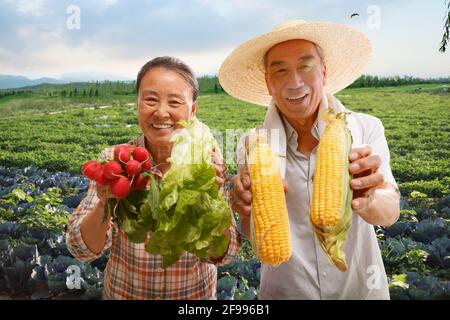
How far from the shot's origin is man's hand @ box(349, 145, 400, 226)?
1.61m

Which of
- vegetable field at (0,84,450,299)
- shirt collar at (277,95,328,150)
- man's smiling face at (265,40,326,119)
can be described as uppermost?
man's smiling face at (265,40,326,119)

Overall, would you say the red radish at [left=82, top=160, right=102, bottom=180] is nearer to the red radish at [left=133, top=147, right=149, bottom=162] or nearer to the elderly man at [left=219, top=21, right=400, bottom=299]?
the red radish at [left=133, top=147, right=149, bottom=162]

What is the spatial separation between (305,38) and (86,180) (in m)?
3.77

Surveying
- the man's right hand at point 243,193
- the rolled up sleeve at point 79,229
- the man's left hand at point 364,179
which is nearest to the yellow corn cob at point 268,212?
the man's right hand at point 243,193

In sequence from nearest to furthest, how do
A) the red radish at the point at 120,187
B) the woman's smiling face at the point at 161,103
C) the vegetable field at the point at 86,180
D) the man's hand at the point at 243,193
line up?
the red radish at the point at 120,187 → the man's hand at the point at 243,193 → the woman's smiling face at the point at 161,103 → the vegetable field at the point at 86,180

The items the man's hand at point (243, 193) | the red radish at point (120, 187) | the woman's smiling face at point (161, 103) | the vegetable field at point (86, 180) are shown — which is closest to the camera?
the red radish at point (120, 187)

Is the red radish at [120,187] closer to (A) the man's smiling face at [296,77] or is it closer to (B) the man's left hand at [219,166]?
(B) the man's left hand at [219,166]

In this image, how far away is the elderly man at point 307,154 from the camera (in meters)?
1.81

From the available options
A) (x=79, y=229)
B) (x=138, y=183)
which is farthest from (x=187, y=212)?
(x=79, y=229)

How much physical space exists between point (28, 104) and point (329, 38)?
13.8 ft

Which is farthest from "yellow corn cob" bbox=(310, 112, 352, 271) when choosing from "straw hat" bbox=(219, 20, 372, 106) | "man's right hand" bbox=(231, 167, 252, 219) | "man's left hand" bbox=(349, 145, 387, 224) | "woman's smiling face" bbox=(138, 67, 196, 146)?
"woman's smiling face" bbox=(138, 67, 196, 146)

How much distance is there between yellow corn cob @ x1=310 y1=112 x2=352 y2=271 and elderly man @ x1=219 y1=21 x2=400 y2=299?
5.6 inches

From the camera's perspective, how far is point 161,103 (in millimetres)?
1791

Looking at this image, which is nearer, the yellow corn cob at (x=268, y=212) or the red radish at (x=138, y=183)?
the red radish at (x=138, y=183)
